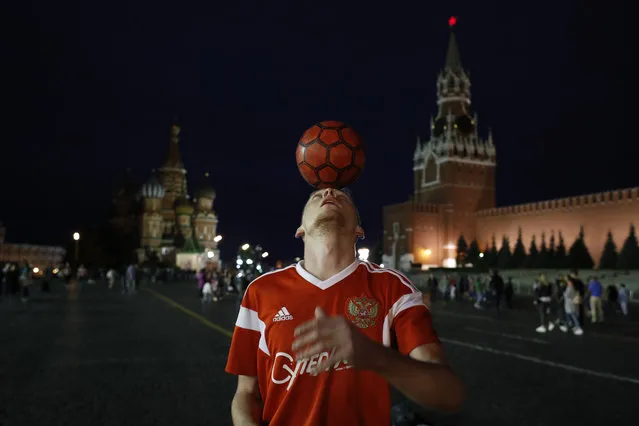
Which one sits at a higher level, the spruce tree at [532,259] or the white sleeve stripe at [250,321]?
the spruce tree at [532,259]

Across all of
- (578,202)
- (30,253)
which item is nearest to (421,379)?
(578,202)

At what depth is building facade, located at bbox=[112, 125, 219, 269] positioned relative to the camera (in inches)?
3211

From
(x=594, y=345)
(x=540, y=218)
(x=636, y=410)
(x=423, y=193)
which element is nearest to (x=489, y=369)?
(x=636, y=410)

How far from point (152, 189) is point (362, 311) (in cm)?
8492

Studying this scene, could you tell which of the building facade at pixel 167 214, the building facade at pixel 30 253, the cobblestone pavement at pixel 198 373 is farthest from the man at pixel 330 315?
the building facade at pixel 30 253

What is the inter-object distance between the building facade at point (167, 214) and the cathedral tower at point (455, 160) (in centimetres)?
3015

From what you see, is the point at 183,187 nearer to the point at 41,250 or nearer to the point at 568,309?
the point at 41,250

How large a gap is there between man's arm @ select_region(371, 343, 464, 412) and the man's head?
59 cm

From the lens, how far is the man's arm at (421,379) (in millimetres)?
1468

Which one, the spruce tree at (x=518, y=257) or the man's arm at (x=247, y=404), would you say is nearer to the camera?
the man's arm at (x=247, y=404)

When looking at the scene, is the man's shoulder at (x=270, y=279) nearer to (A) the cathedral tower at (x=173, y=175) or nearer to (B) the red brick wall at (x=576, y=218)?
(B) the red brick wall at (x=576, y=218)

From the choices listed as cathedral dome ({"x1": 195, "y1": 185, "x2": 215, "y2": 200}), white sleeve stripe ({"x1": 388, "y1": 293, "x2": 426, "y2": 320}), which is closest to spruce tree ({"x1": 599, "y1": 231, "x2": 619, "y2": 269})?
white sleeve stripe ({"x1": 388, "y1": 293, "x2": 426, "y2": 320})

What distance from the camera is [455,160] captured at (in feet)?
246

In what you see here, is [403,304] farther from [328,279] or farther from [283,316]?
[283,316]
